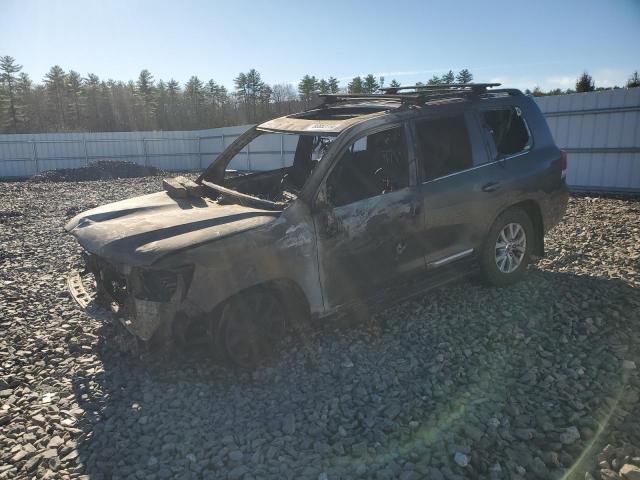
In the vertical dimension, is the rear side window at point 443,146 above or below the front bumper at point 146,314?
above

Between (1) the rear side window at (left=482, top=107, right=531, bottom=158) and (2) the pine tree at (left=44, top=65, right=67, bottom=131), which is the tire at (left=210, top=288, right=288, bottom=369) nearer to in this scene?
(1) the rear side window at (left=482, top=107, right=531, bottom=158)

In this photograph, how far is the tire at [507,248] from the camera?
4.98 meters

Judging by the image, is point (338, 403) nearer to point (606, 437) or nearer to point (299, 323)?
point (299, 323)

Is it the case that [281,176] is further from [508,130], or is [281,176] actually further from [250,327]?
[508,130]

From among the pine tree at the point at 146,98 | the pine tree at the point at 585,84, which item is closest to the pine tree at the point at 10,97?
the pine tree at the point at 146,98

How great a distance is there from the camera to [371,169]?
4797 mm

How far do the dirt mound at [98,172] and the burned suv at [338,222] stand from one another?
19.5 meters

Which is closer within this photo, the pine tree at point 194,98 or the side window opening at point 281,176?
the side window opening at point 281,176

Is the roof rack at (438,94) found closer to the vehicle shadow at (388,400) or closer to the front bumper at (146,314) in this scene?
the vehicle shadow at (388,400)

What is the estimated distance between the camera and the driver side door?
12.6 feet

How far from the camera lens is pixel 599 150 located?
1227 centimetres

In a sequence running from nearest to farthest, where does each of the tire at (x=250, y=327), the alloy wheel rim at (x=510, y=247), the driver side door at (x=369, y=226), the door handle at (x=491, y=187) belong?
the tire at (x=250, y=327), the driver side door at (x=369, y=226), the door handle at (x=491, y=187), the alloy wheel rim at (x=510, y=247)

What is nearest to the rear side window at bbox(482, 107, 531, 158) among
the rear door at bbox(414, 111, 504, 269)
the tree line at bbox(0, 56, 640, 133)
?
the rear door at bbox(414, 111, 504, 269)

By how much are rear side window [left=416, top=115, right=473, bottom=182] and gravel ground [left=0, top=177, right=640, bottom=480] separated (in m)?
1.43
